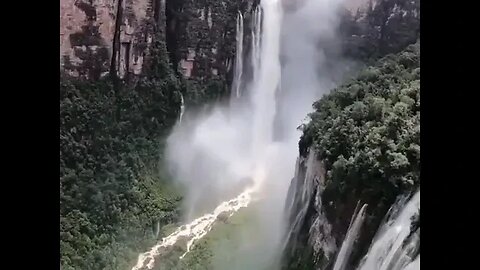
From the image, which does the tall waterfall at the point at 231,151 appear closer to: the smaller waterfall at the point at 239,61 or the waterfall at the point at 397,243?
the smaller waterfall at the point at 239,61

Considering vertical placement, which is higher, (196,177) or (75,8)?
(75,8)

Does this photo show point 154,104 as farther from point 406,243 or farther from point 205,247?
point 406,243

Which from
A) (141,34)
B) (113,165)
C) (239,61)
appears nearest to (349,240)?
(239,61)

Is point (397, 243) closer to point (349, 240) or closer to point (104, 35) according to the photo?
point (349, 240)

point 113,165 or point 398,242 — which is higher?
point 113,165

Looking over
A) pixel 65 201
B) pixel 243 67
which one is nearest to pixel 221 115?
pixel 243 67

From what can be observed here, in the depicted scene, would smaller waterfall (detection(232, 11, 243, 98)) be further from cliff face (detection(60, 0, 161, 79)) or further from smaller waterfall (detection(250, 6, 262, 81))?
cliff face (detection(60, 0, 161, 79))
